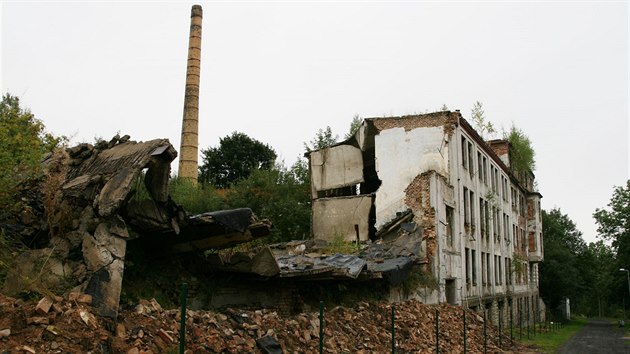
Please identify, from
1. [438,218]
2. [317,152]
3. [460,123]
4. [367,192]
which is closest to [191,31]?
[317,152]

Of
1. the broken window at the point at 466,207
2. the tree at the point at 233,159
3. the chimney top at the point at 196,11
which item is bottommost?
the broken window at the point at 466,207

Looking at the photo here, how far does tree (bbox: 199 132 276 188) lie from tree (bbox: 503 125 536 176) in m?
18.8

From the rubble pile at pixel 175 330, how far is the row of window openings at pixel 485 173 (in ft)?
47.3

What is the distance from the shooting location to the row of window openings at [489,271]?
26.8 metres

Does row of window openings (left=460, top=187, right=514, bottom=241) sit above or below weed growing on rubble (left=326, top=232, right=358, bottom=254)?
above

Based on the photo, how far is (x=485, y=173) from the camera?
31.6 m

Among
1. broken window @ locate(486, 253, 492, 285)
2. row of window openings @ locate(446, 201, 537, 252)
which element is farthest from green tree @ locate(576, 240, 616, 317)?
broken window @ locate(486, 253, 492, 285)

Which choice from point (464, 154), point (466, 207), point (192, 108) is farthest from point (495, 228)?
point (192, 108)

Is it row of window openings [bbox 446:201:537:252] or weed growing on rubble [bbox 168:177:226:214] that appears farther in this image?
weed growing on rubble [bbox 168:177:226:214]

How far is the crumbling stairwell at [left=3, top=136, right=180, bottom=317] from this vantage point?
770 cm

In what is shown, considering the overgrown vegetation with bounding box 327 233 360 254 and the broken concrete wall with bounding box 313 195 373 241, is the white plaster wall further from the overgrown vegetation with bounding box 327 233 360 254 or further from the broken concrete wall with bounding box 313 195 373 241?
the overgrown vegetation with bounding box 327 233 360 254

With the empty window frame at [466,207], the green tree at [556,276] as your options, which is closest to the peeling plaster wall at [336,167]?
the empty window frame at [466,207]

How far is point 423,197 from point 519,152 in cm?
2316

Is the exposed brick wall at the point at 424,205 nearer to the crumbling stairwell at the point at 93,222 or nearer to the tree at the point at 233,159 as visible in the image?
the crumbling stairwell at the point at 93,222
